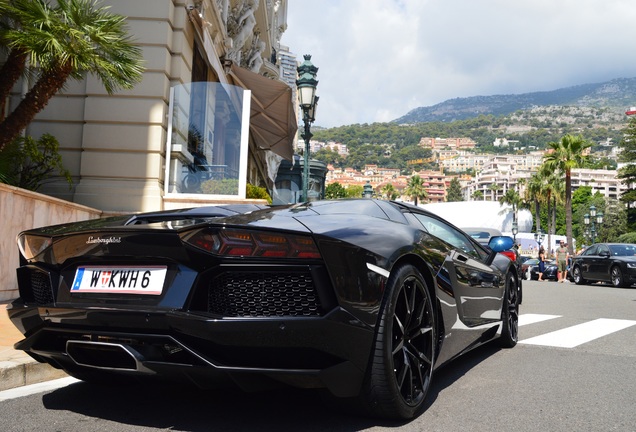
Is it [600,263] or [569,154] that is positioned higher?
[569,154]

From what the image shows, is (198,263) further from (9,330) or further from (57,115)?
(57,115)

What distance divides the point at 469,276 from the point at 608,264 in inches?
692

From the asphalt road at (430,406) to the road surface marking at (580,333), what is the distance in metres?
1.09

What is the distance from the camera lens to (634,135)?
65938 mm

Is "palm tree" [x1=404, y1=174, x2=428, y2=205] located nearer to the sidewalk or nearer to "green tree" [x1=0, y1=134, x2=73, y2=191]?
"green tree" [x1=0, y1=134, x2=73, y2=191]

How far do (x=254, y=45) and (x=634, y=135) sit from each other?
55517 millimetres

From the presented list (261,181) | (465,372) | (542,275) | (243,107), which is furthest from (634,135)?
(465,372)

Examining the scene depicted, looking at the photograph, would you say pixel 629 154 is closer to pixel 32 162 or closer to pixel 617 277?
pixel 617 277

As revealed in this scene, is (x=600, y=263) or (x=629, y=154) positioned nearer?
(x=600, y=263)

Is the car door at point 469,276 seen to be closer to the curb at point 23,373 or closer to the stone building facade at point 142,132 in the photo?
the curb at point 23,373

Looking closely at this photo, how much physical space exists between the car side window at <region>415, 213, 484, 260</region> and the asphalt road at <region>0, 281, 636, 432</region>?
2.86ft

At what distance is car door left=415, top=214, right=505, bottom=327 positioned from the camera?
3.92 meters

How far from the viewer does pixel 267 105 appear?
49.4 feet

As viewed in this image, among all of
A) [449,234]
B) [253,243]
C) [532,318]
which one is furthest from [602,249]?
[253,243]
